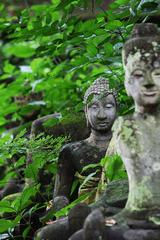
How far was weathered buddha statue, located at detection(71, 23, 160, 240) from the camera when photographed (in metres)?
2.40

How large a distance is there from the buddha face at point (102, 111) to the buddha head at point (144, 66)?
1.23 m

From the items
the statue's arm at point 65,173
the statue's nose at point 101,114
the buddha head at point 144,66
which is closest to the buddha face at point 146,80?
the buddha head at point 144,66

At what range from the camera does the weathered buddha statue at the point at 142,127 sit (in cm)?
240

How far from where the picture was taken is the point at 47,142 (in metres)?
4.01

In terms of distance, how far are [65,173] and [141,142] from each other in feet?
4.78

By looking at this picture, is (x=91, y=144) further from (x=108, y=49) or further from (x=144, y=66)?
(x=144, y=66)

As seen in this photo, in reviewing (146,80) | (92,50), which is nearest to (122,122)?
(146,80)

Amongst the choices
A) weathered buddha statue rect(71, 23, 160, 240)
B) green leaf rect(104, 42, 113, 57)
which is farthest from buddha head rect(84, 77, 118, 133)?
weathered buddha statue rect(71, 23, 160, 240)

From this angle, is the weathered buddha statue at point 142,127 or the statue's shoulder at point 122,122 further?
the statue's shoulder at point 122,122

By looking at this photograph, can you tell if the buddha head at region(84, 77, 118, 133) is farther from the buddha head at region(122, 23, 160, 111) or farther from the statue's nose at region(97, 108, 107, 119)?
the buddha head at region(122, 23, 160, 111)

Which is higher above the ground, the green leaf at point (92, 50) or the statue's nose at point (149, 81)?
the statue's nose at point (149, 81)

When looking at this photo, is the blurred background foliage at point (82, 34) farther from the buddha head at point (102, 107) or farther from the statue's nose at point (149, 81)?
the statue's nose at point (149, 81)

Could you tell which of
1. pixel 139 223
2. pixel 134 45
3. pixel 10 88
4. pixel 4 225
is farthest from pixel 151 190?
pixel 10 88

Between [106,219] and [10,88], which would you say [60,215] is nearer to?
[106,219]
